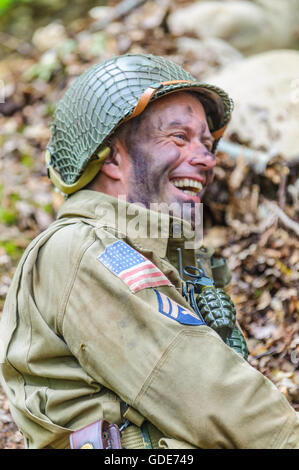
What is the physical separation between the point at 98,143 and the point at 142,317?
1320 mm

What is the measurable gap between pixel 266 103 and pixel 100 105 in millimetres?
3930

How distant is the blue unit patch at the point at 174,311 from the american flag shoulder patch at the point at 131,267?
95 mm

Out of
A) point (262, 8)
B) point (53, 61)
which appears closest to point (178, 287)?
point (53, 61)

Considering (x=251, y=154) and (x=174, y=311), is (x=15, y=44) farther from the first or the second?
(x=174, y=311)

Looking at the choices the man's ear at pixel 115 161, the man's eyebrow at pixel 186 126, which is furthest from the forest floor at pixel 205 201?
the man's ear at pixel 115 161

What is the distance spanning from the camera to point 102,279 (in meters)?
2.80

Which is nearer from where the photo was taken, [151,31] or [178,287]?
[178,287]

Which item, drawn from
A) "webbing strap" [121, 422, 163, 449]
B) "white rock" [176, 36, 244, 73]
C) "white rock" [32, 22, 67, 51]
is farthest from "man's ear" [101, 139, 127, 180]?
"white rock" [32, 22, 67, 51]

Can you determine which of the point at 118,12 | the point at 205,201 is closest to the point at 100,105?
the point at 205,201

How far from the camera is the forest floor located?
4965 mm

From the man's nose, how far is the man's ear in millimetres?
461

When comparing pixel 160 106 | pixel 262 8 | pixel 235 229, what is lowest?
pixel 235 229

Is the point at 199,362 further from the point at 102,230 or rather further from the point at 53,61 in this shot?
the point at 53,61

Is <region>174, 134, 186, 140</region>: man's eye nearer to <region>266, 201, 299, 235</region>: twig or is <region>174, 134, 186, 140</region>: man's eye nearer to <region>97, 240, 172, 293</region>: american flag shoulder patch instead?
<region>97, 240, 172, 293</region>: american flag shoulder patch
